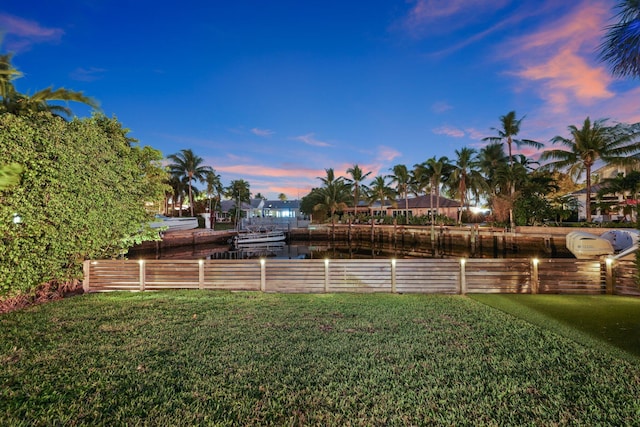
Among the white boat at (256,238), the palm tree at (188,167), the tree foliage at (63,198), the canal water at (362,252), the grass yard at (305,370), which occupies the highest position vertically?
the palm tree at (188,167)

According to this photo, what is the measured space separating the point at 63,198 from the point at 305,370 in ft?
23.1

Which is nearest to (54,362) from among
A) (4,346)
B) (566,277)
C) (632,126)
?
(4,346)

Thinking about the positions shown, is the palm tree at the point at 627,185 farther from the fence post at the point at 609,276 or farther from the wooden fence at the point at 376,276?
the wooden fence at the point at 376,276

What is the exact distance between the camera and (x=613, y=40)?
660 centimetres

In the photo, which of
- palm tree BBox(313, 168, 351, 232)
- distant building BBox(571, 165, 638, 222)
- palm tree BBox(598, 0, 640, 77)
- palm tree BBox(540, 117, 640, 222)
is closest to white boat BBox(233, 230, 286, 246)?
palm tree BBox(313, 168, 351, 232)

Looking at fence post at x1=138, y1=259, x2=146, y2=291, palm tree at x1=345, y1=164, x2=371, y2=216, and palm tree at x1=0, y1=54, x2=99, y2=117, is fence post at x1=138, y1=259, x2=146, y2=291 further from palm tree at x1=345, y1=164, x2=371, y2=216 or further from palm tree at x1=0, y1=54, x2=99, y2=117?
palm tree at x1=345, y1=164, x2=371, y2=216

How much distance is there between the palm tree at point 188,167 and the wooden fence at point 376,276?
43641 mm

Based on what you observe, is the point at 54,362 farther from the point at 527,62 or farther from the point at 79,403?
the point at 527,62

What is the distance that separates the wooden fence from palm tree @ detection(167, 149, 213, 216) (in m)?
43.6

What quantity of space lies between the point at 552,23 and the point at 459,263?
12.1 m

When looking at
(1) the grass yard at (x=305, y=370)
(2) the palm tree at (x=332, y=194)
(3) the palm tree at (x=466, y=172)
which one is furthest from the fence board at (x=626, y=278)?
(2) the palm tree at (x=332, y=194)

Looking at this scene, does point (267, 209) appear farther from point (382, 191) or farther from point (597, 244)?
point (597, 244)

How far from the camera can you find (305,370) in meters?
3.68

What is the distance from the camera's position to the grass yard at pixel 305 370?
2.82 m
